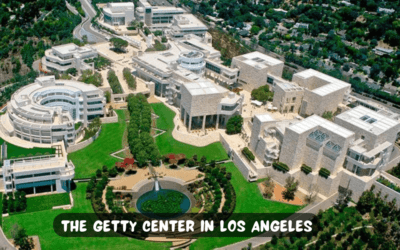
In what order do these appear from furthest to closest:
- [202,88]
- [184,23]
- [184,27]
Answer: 1. [184,23]
2. [184,27]
3. [202,88]

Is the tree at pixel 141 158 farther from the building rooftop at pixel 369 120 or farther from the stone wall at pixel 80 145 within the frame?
the building rooftop at pixel 369 120

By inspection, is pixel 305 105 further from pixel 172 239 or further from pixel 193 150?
pixel 172 239

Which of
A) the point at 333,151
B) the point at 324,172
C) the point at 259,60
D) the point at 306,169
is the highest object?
the point at 259,60

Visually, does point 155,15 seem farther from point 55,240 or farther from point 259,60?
point 55,240

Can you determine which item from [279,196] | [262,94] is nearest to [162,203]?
[279,196]


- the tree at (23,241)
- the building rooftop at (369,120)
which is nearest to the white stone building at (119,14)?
the building rooftop at (369,120)

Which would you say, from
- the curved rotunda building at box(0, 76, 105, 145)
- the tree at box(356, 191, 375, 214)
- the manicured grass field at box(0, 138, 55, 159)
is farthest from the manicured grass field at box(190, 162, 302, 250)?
the manicured grass field at box(0, 138, 55, 159)

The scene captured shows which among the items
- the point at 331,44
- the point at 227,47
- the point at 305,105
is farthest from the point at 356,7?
the point at 305,105
